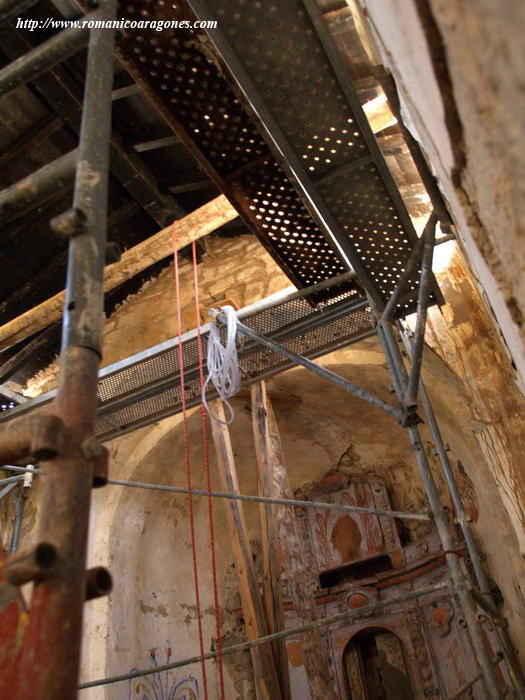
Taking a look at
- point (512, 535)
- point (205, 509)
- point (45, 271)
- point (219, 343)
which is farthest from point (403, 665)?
point (45, 271)

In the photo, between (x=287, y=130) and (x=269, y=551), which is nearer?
(x=287, y=130)

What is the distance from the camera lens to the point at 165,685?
17.3ft

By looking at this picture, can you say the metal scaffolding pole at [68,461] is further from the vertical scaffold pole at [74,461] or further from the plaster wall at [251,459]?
the plaster wall at [251,459]

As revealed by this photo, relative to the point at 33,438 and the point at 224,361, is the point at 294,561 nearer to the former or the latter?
the point at 224,361

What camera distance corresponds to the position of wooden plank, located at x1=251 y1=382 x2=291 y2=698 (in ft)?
11.9

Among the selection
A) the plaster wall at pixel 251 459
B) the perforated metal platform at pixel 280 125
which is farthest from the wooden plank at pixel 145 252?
the perforated metal platform at pixel 280 125

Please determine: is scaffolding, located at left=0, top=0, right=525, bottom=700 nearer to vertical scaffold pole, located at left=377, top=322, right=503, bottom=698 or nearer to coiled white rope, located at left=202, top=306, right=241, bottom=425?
vertical scaffold pole, located at left=377, top=322, right=503, bottom=698

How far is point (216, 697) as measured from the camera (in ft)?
18.5

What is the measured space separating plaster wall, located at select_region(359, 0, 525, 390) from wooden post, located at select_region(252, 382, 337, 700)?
11.3ft

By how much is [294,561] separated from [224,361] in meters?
1.70

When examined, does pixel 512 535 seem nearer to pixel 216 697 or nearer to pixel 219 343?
pixel 219 343

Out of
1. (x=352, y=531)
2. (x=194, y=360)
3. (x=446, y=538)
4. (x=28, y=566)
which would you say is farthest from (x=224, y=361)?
(x=352, y=531)

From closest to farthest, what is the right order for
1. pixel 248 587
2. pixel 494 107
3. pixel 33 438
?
pixel 494 107 → pixel 33 438 → pixel 248 587

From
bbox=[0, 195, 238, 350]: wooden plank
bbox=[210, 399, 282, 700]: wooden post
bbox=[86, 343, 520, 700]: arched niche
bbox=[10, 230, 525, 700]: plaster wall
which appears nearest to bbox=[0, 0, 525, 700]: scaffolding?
bbox=[210, 399, 282, 700]: wooden post
